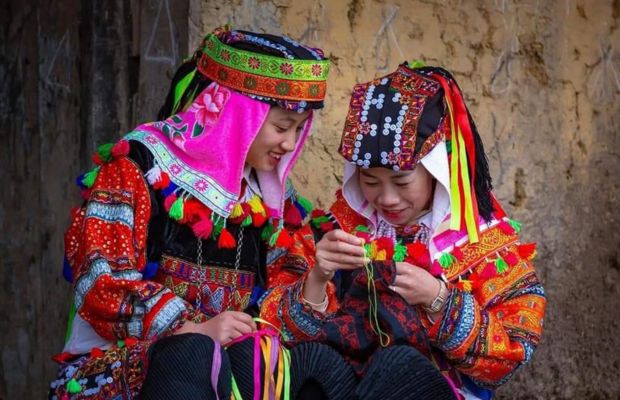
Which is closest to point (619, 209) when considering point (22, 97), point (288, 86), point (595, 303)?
point (595, 303)

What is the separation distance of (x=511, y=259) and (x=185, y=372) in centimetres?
127

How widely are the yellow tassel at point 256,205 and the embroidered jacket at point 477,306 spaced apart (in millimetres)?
210

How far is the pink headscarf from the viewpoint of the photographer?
411 centimetres

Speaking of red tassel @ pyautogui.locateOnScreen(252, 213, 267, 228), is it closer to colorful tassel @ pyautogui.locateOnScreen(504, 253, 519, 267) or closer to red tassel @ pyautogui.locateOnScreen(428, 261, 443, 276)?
red tassel @ pyautogui.locateOnScreen(428, 261, 443, 276)

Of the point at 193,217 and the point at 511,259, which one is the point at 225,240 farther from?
the point at 511,259

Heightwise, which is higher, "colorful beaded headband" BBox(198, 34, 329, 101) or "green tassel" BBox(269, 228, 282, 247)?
"colorful beaded headband" BBox(198, 34, 329, 101)

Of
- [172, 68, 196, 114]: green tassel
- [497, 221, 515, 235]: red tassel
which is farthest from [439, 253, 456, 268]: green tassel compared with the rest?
[172, 68, 196, 114]: green tassel

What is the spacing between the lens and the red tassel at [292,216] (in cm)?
450

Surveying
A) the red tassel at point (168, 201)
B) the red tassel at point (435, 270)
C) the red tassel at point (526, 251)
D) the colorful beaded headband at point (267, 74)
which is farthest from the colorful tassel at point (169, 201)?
the red tassel at point (526, 251)

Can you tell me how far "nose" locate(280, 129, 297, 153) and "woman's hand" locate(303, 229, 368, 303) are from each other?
428 mm

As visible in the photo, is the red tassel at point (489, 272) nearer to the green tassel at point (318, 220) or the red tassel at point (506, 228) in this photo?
the red tassel at point (506, 228)

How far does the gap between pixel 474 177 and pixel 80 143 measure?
81.0 inches

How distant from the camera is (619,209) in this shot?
19.1 feet

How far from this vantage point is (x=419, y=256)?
162 inches
